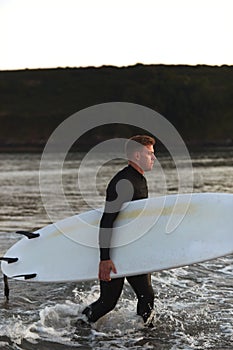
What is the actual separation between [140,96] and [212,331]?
7139cm

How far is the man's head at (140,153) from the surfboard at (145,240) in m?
0.49

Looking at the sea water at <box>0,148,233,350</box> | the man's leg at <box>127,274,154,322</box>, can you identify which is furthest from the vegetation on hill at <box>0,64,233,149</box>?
the man's leg at <box>127,274,154,322</box>

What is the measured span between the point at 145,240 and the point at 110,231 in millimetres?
626

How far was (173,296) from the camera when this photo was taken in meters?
8.05

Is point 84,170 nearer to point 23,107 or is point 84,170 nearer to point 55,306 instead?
point 55,306

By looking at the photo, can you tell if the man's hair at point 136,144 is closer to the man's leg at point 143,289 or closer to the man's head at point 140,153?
the man's head at point 140,153

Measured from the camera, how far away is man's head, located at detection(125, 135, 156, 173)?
20.1 feet

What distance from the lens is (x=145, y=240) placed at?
6703 millimetres

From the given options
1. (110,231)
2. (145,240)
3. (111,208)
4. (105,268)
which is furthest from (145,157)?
(105,268)

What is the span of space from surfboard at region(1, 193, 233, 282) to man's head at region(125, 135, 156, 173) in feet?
1.61

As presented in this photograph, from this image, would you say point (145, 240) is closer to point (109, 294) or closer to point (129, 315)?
point (109, 294)

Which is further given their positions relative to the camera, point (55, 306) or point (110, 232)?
point (55, 306)

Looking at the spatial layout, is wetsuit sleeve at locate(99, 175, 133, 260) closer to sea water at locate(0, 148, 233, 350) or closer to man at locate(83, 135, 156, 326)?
man at locate(83, 135, 156, 326)

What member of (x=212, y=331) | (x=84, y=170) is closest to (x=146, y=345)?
(x=212, y=331)
